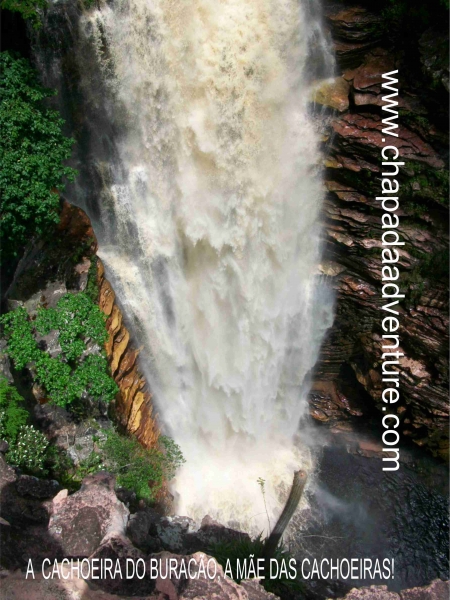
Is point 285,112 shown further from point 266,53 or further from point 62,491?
point 62,491

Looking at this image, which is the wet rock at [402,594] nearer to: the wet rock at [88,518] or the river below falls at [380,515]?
the wet rock at [88,518]

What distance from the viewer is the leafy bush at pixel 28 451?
8570 mm

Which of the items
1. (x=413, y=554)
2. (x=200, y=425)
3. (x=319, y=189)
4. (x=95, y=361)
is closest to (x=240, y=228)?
(x=319, y=189)

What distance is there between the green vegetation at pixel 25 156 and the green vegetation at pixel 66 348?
4.45 feet

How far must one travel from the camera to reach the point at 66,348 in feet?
31.2

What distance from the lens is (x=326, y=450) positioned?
14.9 meters

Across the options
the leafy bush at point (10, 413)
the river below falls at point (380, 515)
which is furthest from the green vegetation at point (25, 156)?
the river below falls at point (380, 515)

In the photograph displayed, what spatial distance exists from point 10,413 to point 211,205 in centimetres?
610

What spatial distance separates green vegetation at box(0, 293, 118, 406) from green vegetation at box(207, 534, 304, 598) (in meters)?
3.86

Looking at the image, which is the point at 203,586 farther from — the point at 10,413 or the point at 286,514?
the point at 286,514

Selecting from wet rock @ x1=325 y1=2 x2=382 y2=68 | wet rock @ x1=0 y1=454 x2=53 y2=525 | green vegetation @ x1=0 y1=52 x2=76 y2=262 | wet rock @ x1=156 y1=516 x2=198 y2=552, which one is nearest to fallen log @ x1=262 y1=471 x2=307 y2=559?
wet rock @ x1=156 y1=516 x2=198 y2=552

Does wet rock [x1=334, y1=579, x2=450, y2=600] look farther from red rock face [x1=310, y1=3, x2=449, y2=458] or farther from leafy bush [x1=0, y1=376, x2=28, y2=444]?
leafy bush [x1=0, y1=376, x2=28, y2=444]

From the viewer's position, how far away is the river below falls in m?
12.0

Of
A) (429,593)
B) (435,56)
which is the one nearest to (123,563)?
(429,593)
